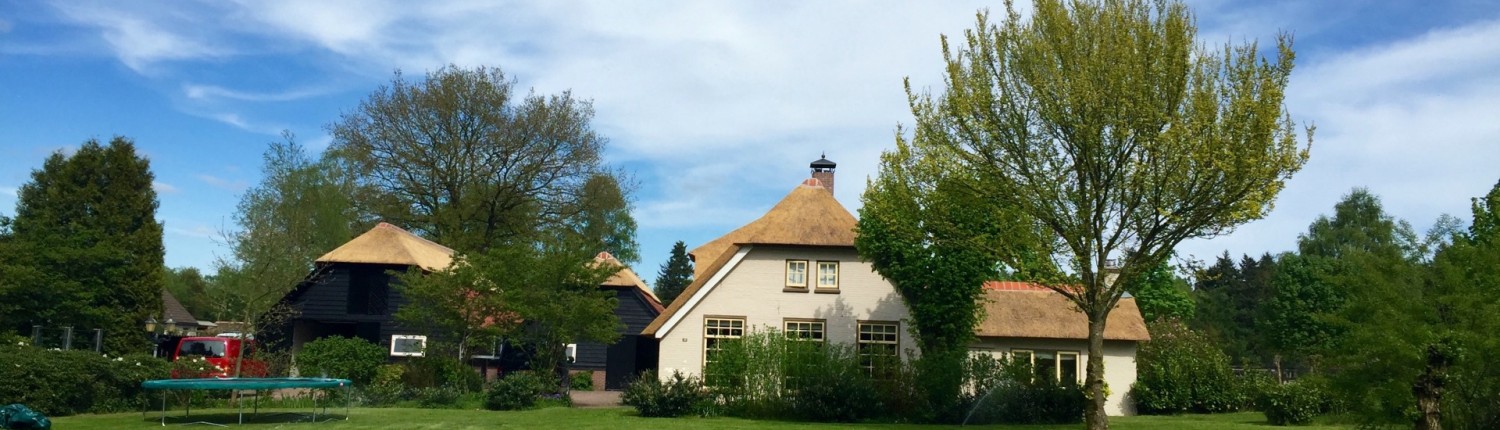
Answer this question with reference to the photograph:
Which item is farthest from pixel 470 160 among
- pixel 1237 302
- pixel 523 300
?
pixel 1237 302

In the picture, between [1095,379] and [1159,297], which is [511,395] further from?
[1159,297]

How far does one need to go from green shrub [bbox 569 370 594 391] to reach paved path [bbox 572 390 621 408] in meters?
1.09

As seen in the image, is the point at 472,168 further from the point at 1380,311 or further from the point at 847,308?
the point at 1380,311

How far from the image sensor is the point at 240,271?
30.6 metres

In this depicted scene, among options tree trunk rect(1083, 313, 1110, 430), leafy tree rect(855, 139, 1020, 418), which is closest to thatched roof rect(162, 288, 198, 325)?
leafy tree rect(855, 139, 1020, 418)

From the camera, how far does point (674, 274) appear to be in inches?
3265

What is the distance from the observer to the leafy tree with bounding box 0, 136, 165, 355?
32.8 metres

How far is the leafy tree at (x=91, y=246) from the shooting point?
108ft

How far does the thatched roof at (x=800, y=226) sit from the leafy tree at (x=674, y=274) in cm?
4764

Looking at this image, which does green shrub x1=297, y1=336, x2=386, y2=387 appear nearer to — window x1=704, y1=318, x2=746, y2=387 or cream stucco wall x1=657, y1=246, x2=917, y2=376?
cream stucco wall x1=657, y1=246, x2=917, y2=376

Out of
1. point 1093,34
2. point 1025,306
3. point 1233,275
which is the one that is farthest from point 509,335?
point 1233,275

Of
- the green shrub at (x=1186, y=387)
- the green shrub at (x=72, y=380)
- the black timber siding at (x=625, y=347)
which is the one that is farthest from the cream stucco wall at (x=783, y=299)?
the green shrub at (x=72, y=380)

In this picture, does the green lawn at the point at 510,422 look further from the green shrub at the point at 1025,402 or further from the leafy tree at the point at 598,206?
the leafy tree at the point at 598,206

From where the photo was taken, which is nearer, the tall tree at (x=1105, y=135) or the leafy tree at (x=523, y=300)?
the tall tree at (x=1105, y=135)
